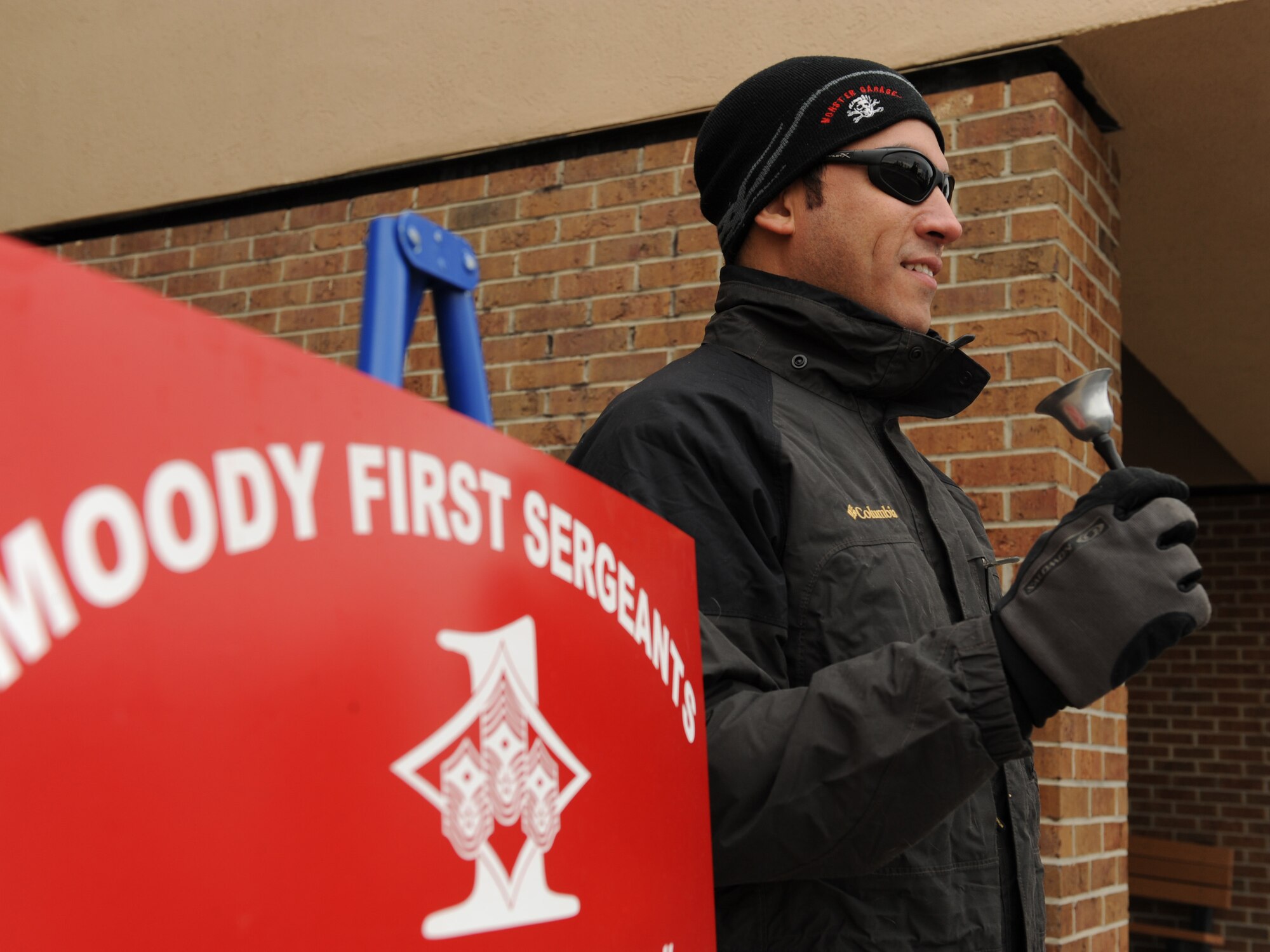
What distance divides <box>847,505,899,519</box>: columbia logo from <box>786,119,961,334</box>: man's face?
0.31 metres

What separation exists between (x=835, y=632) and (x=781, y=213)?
2.17 feet

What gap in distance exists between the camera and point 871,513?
57.8 inches

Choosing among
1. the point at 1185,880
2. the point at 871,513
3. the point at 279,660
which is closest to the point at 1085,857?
the point at 871,513

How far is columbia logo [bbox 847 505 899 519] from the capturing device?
144 cm

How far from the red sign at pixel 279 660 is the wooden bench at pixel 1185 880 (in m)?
6.83

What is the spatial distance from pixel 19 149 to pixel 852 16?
3.07 metres

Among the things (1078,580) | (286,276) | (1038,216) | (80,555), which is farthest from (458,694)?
(286,276)

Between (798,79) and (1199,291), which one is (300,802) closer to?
(798,79)

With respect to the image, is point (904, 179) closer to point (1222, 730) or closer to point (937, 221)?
point (937, 221)

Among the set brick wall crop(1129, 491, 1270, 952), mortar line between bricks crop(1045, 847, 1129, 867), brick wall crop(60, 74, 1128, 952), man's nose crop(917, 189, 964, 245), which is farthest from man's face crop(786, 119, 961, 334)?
brick wall crop(1129, 491, 1270, 952)

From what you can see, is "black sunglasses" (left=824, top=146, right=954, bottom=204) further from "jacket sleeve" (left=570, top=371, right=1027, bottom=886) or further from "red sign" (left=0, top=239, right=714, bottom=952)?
"red sign" (left=0, top=239, right=714, bottom=952)

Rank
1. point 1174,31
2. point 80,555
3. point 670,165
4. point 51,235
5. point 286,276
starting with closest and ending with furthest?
point 80,555, point 1174,31, point 670,165, point 286,276, point 51,235

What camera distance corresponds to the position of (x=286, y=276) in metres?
4.07

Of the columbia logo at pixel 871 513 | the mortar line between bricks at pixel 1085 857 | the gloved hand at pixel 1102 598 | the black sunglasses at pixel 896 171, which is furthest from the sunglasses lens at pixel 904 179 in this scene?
the mortar line between bricks at pixel 1085 857
